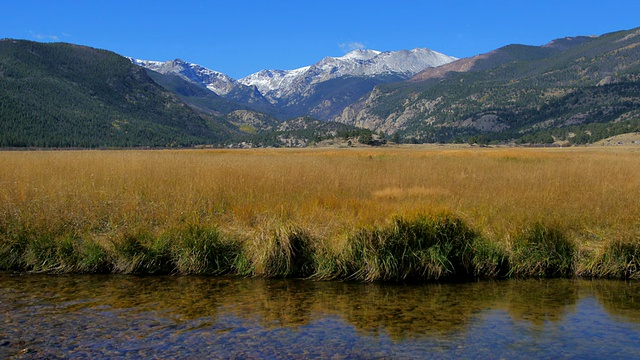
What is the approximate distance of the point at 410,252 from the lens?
9.90m

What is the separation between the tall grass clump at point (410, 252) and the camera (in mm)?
9648

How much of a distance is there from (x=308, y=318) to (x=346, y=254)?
2486 millimetres

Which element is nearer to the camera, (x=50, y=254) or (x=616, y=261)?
(x=616, y=261)

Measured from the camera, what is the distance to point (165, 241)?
10.3 meters

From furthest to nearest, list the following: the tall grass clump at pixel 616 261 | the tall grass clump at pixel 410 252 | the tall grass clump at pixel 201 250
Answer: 1. the tall grass clump at pixel 201 250
2. the tall grass clump at pixel 616 261
3. the tall grass clump at pixel 410 252

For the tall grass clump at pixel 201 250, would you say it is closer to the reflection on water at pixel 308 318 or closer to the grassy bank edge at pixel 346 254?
the grassy bank edge at pixel 346 254

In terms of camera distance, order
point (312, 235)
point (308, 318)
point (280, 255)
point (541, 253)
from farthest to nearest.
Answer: point (541, 253) → point (312, 235) → point (280, 255) → point (308, 318)

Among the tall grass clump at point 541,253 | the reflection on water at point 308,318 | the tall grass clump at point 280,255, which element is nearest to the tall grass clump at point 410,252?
Result: the reflection on water at point 308,318

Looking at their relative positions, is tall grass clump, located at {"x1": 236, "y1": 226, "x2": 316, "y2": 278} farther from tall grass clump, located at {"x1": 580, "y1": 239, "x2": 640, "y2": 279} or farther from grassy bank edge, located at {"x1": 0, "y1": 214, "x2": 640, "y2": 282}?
tall grass clump, located at {"x1": 580, "y1": 239, "x2": 640, "y2": 279}

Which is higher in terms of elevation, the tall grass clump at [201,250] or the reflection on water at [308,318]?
the tall grass clump at [201,250]

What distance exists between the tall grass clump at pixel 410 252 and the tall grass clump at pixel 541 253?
96 centimetres

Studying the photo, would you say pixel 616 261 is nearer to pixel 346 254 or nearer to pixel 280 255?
pixel 346 254

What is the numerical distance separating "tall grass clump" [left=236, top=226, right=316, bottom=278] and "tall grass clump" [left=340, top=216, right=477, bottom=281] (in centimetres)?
81

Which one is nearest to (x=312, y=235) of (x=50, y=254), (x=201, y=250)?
(x=201, y=250)
